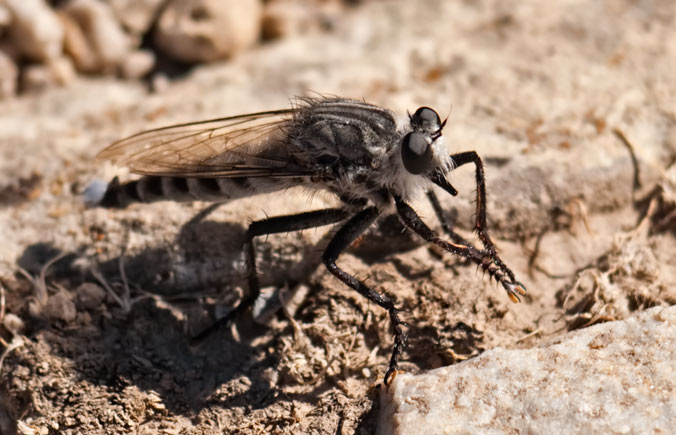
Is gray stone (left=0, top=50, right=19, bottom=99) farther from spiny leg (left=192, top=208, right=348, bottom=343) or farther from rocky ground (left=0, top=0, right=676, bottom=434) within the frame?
spiny leg (left=192, top=208, right=348, bottom=343)

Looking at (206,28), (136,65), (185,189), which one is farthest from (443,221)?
(136,65)

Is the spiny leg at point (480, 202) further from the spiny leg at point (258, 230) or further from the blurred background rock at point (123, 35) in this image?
the blurred background rock at point (123, 35)

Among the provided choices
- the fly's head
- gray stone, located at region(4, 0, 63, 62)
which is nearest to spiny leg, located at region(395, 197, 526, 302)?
the fly's head

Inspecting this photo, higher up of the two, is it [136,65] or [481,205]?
[136,65]

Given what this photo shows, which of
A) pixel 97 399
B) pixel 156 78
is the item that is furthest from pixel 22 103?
pixel 97 399

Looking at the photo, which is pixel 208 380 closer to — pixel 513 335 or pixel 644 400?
pixel 513 335

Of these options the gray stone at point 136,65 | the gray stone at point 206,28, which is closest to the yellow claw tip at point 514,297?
the gray stone at point 206,28

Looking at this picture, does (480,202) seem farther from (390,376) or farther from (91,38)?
(91,38)
